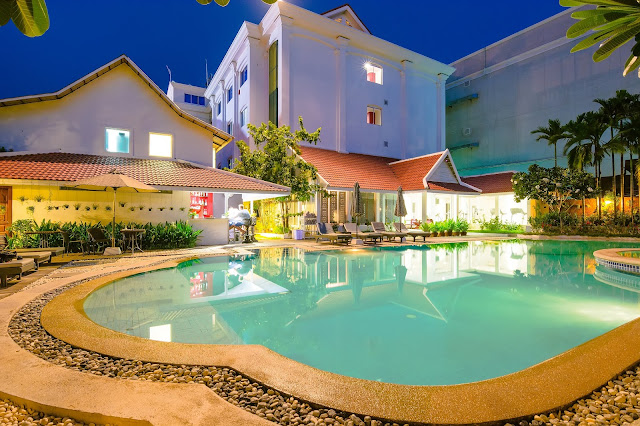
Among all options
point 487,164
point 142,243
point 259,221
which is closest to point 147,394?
point 142,243

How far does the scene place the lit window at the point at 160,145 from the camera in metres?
16.2

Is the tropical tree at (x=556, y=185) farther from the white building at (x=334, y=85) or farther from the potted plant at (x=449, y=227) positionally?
the white building at (x=334, y=85)

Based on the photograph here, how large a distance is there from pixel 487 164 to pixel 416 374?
3507cm

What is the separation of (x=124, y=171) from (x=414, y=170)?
16858mm

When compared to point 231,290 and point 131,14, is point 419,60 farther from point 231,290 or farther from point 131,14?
point 131,14

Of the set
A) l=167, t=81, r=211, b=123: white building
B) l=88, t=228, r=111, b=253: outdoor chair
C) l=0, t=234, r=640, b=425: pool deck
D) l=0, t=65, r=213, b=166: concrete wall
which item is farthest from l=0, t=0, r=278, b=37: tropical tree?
l=167, t=81, r=211, b=123: white building

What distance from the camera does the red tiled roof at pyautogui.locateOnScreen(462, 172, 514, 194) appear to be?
2609 cm

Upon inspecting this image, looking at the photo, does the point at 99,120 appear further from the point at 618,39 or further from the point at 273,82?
the point at 618,39

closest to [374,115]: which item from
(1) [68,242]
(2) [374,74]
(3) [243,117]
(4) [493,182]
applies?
(2) [374,74]

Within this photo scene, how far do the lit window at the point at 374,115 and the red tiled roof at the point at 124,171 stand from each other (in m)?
13.3

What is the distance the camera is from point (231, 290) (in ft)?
24.6

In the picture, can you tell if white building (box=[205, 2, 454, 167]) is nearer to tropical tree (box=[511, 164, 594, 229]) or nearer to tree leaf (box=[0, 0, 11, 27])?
tropical tree (box=[511, 164, 594, 229])

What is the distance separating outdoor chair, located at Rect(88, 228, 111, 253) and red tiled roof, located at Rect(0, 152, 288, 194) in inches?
77.4

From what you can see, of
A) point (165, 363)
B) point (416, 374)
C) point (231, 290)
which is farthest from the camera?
point (231, 290)
